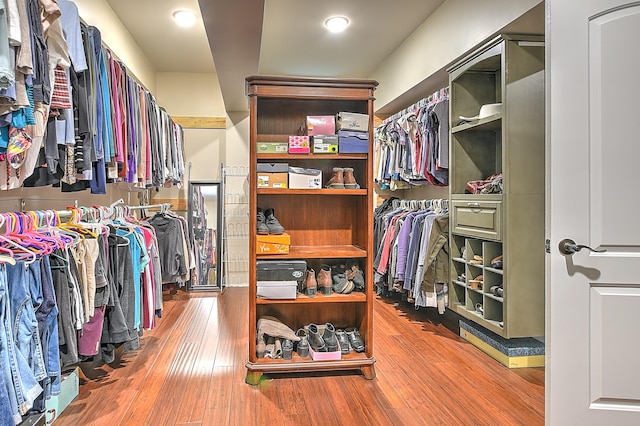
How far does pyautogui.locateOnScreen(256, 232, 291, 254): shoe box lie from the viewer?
2.89 metres

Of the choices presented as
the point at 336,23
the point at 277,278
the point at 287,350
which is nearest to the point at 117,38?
the point at 336,23

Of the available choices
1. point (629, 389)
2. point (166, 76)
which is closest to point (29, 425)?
point (629, 389)

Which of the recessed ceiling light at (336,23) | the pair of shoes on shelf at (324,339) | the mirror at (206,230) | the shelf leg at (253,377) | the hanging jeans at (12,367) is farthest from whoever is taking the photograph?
the mirror at (206,230)

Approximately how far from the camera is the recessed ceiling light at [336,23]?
436 centimetres

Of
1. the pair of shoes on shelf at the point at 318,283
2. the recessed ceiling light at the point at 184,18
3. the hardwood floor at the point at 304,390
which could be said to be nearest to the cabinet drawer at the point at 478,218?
the hardwood floor at the point at 304,390

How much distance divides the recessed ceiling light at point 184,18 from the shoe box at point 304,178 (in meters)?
2.30

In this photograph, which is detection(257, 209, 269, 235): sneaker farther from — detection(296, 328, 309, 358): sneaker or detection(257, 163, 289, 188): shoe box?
detection(296, 328, 309, 358): sneaker

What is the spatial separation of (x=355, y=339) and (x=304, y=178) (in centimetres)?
114

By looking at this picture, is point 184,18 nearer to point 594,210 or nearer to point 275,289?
point 275,289

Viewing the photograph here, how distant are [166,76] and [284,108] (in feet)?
12.2

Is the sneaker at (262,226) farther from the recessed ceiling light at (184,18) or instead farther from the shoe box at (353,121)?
the recessed ceiling light at (184,18)

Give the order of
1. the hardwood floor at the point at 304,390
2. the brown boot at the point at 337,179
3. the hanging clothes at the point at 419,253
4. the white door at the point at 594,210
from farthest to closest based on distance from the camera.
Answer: the hanging clothes at the point at 419,253
the brown boot at the point at 337,179
the hardwood floor at the point at 304,390
the white door at the point at 594,210

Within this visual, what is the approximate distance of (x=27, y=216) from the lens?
2.25 meters

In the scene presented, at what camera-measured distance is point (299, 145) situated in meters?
2.91
